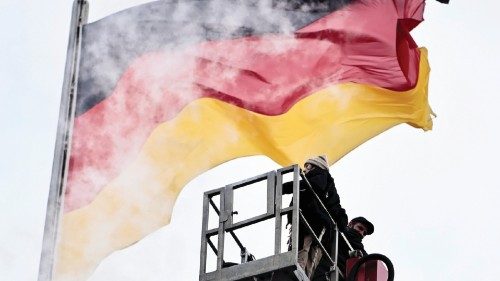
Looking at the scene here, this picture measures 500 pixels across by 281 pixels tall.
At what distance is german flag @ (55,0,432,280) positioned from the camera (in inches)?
1427

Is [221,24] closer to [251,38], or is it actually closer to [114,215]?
[251,38]

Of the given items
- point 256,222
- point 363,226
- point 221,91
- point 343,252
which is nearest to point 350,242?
point 343,252

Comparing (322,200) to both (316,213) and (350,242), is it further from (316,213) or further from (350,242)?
(350,242)

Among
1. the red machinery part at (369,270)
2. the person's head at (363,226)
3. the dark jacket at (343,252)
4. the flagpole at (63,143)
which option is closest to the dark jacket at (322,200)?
the dark jacket at (343,252)

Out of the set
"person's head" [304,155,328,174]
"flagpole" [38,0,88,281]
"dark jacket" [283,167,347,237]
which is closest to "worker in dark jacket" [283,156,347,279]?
"dark jacket" [283,167,347,237]

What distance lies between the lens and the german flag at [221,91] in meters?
36.2

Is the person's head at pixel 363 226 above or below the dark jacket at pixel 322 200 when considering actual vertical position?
above

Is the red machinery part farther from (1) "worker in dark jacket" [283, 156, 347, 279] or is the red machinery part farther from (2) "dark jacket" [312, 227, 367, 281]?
(1) "worker in dark jacket" [283, 156, 347, 279]

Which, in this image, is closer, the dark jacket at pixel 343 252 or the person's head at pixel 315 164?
the dark jacket at pixel 343 252

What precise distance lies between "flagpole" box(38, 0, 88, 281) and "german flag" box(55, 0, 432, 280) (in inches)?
17.3

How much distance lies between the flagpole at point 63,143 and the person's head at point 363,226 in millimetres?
5254

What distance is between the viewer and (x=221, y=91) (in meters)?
38.6

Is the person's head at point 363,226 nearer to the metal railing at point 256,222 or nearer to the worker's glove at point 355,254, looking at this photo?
the worker's glove at point 355,254

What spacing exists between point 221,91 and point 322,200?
5.95 m
